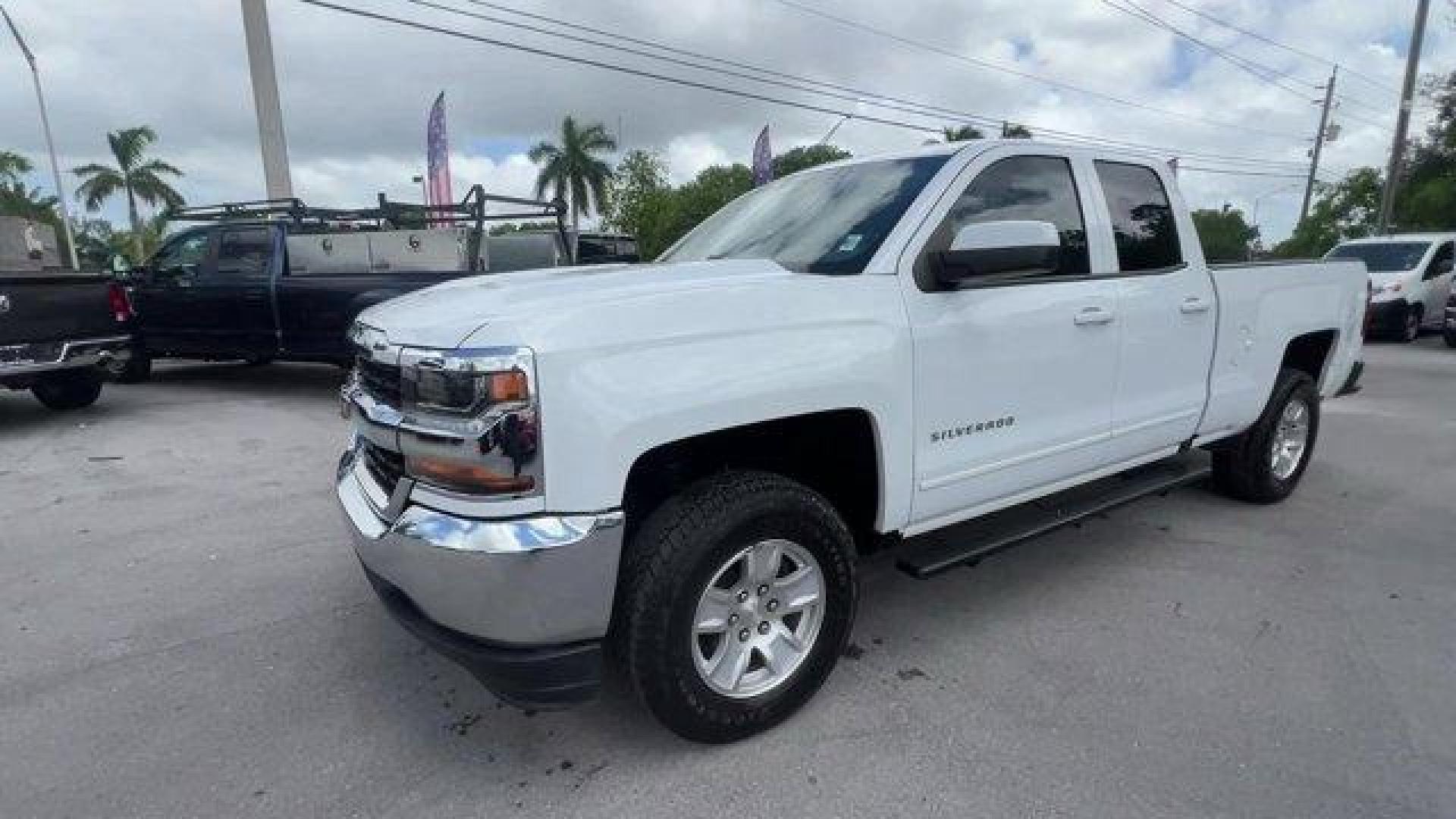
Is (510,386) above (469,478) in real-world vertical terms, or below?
above

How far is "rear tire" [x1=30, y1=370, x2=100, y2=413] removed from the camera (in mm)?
8156

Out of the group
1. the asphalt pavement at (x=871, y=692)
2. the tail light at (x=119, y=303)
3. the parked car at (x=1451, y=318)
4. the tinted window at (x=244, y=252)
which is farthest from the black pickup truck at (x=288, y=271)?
the parked car at (x=1451, y=318)

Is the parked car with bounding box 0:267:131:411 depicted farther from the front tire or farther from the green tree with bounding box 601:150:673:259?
the green tree with bounding box 601:150:673:259

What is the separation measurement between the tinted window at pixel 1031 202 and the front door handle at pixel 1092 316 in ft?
0.55

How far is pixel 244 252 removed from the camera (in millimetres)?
8750

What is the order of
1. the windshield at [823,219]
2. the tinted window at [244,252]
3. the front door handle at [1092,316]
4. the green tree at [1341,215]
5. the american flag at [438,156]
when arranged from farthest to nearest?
Answer: 1. the green tree at [1341,215]
2. the american flag at [438,156]
3. the tinted window at [244,252]
4. the front door handle at [1092,316]
5. the windshield at [823,219]

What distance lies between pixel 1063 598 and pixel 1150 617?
343mm

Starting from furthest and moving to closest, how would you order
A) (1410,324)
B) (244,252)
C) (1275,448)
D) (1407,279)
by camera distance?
(1410,324)
(1407,279)
(244,252)
(1275,448)

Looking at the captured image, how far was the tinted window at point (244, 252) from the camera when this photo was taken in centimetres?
862

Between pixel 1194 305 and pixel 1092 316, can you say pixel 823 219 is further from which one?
pixel 1194 305

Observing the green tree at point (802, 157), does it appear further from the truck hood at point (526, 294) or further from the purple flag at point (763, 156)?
the truck hood at point (526, 294)

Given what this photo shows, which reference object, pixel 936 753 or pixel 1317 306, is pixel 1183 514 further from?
pixel 936 753

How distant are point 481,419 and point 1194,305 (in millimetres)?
3320

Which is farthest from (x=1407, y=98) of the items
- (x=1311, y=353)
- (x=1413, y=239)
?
(x=1311, y=353)
